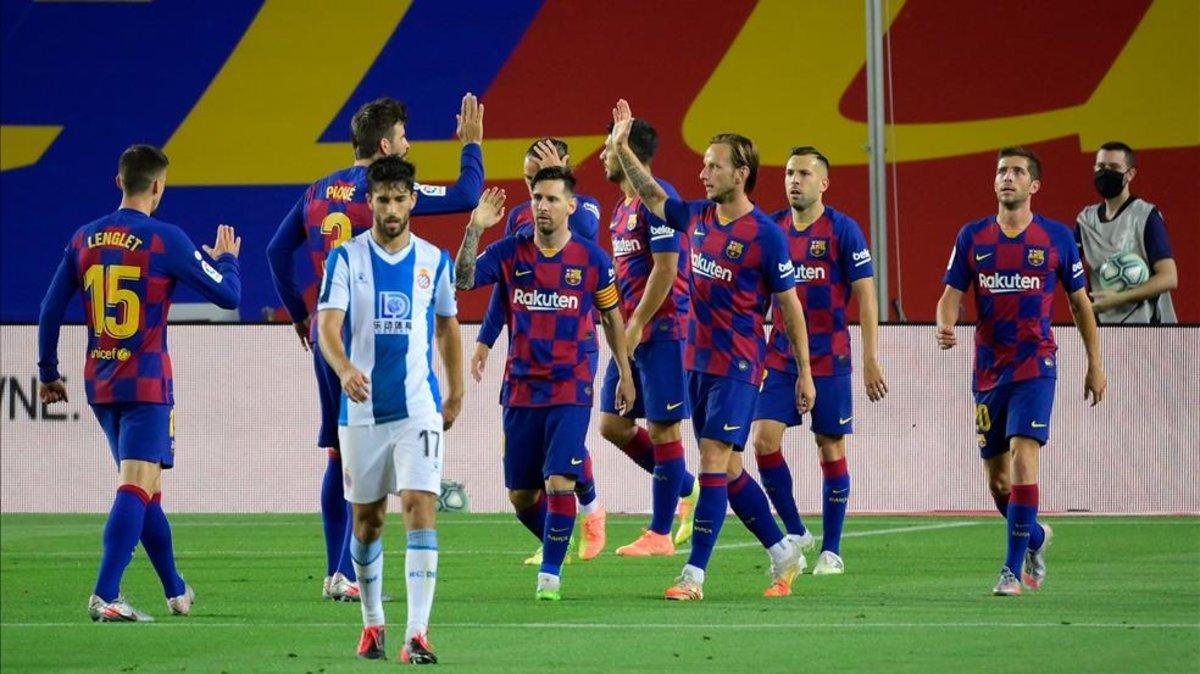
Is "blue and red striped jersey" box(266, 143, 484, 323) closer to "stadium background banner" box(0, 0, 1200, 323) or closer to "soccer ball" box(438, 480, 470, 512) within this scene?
"soccer ball" box(438, 480, 470, 512)

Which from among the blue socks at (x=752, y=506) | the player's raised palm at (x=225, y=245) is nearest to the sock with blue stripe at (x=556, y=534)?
the blue socks at (x=752, y=506)

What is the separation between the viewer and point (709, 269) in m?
10.1

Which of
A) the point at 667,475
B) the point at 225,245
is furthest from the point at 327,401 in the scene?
the point at 667,475

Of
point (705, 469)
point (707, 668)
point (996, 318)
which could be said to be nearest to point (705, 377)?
point (705, 469)

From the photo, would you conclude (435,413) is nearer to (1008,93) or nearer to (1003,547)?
(1003,547)

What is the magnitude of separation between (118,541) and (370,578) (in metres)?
1.79

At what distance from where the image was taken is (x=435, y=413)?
25.0ft

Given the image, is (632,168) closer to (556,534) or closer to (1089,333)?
(556,534)

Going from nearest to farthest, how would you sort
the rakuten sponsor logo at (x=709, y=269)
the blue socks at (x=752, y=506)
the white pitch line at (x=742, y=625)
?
the white pitch line at (x=742, y=625) → the rakuten sponsor logo at (x=709, y=269) → the blue socks at (x=752, y=506)

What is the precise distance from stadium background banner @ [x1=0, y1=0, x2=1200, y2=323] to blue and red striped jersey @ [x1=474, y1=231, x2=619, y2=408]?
30.5 ft

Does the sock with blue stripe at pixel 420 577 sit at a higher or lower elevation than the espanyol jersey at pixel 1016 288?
lower

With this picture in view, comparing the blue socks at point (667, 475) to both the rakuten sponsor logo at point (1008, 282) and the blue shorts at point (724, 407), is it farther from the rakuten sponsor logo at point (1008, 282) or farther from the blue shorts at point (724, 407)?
the rakuten sponsor logo at point (1008, 282)

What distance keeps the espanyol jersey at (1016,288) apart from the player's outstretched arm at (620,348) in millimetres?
1668

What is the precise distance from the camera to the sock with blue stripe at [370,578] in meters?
7.61
